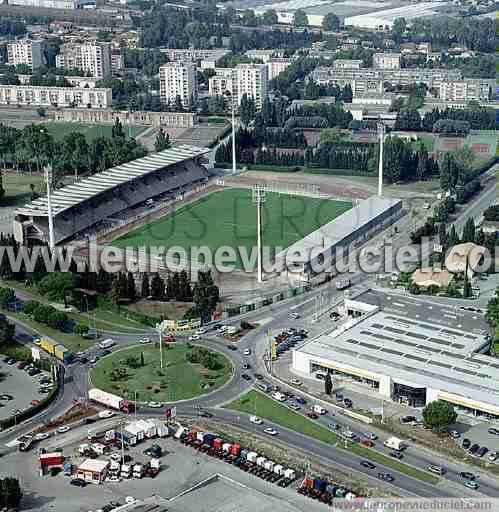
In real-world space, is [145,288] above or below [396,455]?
above

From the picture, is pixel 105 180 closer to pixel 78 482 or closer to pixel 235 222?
pixel 235 222

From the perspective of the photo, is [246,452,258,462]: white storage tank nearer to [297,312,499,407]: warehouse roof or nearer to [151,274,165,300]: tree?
[297,312,499,407]: warehouse roof

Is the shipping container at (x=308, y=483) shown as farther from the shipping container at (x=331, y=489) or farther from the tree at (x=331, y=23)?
the tree at (x=331, y=23)

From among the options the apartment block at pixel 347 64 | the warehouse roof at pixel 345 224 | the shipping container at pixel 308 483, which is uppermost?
the apartment block at pixel 347 64

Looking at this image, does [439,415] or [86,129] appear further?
[86,129]

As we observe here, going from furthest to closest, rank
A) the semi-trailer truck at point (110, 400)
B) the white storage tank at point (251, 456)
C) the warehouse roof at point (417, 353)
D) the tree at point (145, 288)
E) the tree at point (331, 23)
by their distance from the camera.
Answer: the tree at point (331, 23) < the tree at point (145, 288) < the warehouse roof at point (417, 353) < the semi-trailer truck at point (110, 400) < the white storage tank at point (251, 456)

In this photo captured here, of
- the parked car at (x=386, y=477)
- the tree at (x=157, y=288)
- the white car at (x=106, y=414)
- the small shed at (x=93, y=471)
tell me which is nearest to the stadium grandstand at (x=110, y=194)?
the tree at (x=157, y=288)

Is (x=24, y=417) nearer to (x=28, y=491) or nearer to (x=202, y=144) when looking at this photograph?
(x=28, y=491)

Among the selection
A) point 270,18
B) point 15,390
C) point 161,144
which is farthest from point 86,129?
point 270,18
